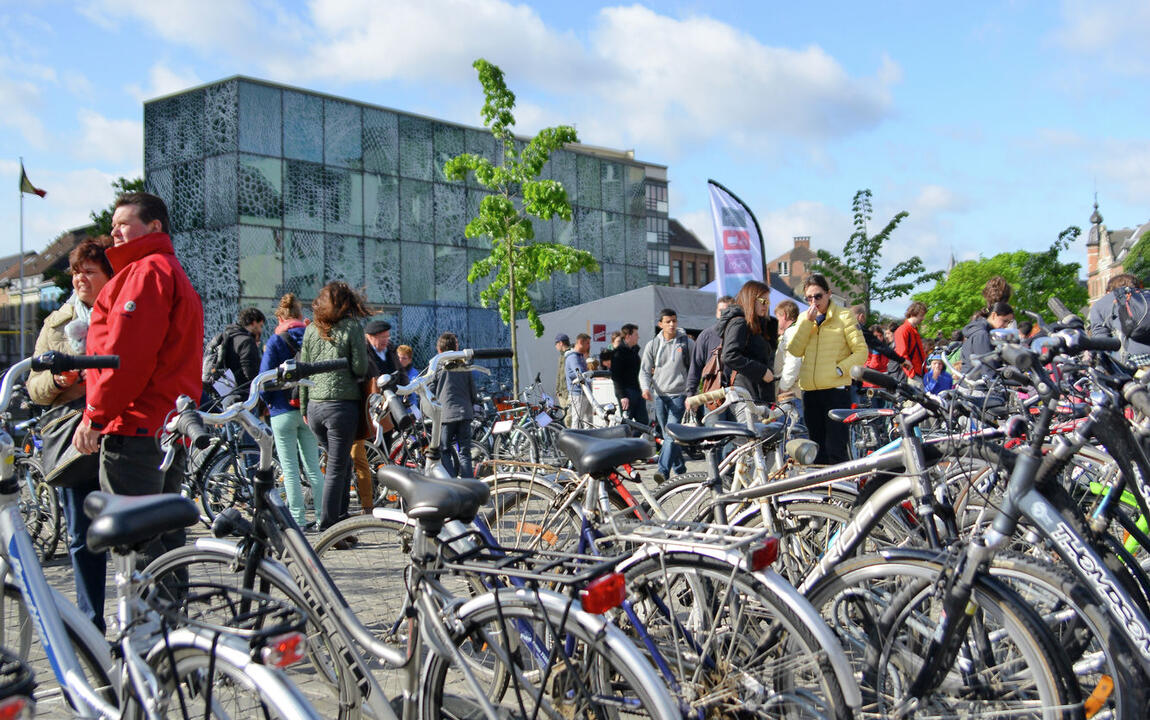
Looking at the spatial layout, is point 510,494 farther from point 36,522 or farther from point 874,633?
point 36,522

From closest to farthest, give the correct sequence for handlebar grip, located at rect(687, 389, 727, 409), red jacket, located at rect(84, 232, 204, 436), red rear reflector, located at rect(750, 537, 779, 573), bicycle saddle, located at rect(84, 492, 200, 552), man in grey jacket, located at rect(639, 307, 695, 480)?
bicycle saddle, located at rect(84, 492, 200, 552) < red rear reflector, located at rect(750, 537, 779, 573) < red jacket, located at rect(84, 232, 204, 436) < handlebar grip, located at rect(687, 389, 727, 409) < man in grey jacket, located at rect(639, 307, 695, 480)

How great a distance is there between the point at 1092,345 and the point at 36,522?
634 centimetres

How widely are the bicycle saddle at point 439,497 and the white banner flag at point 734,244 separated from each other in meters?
11.8

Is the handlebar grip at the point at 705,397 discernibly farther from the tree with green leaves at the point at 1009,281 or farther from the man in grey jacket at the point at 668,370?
the tree with green leaves at the point at 1009,281

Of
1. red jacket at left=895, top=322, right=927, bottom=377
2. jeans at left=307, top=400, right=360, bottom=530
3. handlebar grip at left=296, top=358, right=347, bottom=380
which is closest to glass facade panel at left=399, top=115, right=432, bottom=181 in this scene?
red jacket at left=895, top=322, right=927, bottom=377

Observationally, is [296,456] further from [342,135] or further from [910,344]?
[342,135]

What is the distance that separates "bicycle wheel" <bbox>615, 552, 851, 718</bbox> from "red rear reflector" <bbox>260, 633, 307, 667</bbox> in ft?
3.24

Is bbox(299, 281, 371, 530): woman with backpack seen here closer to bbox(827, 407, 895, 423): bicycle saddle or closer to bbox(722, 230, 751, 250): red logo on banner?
bbox(827, 407, 895, 423): bicycle saddle

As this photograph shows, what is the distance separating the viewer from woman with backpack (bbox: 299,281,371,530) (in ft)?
21.1

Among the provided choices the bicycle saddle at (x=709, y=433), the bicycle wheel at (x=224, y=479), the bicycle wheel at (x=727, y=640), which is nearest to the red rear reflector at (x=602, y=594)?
the bicycle wheel at (x=727, y=640)

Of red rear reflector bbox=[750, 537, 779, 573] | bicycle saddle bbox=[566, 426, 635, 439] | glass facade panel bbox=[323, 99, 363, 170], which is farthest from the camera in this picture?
glass facade panel bbox=[323, 99, 363, 170]

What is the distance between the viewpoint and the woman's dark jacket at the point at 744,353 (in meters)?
6.77

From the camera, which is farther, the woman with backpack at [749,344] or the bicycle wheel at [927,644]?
the woman with backpack at [749,344]

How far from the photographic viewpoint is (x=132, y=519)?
7.07ft
